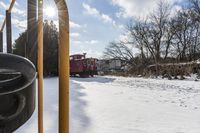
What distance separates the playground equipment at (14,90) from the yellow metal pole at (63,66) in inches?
6.1

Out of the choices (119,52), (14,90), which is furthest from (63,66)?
(119,52)

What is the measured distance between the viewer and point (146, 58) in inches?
845

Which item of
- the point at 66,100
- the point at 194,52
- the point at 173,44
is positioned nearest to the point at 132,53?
the point at 173,44

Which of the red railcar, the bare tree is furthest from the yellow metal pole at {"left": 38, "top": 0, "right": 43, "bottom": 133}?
the bare tree

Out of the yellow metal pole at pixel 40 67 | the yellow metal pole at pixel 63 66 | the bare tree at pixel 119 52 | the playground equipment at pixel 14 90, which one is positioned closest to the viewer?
the playground equipment at pixel 14 90

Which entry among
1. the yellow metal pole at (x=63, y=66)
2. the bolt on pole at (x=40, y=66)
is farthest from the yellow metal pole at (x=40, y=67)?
the yellow metal pole at (x=63, y=66)

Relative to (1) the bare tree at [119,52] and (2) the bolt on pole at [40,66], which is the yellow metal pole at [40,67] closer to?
(2) the bolt on pole at [40,66]

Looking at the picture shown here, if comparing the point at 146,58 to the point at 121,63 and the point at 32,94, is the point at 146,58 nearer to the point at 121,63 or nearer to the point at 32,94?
the point at 121,63

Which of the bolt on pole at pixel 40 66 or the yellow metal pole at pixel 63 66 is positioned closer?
the yellow metal pole at pixel 63 66

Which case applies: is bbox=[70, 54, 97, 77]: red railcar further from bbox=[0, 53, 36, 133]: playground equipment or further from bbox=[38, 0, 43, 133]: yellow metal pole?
bbox=[0, 53, 36, 133]: playground equipment

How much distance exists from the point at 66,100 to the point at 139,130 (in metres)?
1.24

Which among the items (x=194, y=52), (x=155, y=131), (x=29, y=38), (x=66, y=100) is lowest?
(x=155, y=131)

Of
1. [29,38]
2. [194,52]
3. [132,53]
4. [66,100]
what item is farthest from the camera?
[132,53]

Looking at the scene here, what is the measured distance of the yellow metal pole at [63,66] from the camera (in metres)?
0.71
